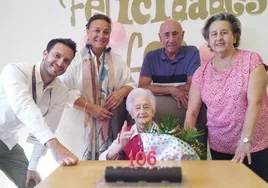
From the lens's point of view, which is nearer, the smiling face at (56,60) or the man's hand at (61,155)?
the man's hand at (61,155)

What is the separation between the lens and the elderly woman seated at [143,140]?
1.71 metres

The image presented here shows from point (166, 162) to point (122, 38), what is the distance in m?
1.68

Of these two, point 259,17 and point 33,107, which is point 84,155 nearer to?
point 33,107

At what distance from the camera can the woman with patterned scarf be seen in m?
2.52

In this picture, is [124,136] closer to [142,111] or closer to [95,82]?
[142,111]

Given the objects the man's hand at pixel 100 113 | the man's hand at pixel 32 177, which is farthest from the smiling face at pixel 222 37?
the man's hand at pixel 32 177

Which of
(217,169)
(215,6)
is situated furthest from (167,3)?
(217,169)

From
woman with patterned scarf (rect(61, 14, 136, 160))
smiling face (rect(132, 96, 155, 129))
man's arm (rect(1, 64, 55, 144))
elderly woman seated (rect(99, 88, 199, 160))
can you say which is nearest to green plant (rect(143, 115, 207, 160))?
elderly woman seated (rect(99, 88, 199, 160))

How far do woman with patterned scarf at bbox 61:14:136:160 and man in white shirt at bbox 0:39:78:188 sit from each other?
31 centimetres

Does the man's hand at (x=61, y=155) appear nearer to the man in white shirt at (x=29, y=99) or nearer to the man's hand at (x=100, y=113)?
the man in white shirt at (x=29, y=99)

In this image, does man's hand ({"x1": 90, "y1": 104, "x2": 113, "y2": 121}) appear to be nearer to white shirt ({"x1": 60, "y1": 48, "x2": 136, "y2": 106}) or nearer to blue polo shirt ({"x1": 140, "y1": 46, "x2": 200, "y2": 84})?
white shirt ({"x1": 60, "y1": 48, "x2": 136, "y2": 106})

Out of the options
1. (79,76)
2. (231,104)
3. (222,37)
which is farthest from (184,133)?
(79,76)

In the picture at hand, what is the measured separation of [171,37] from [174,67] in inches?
9.0

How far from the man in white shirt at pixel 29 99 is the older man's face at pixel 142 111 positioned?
0.50 meters
